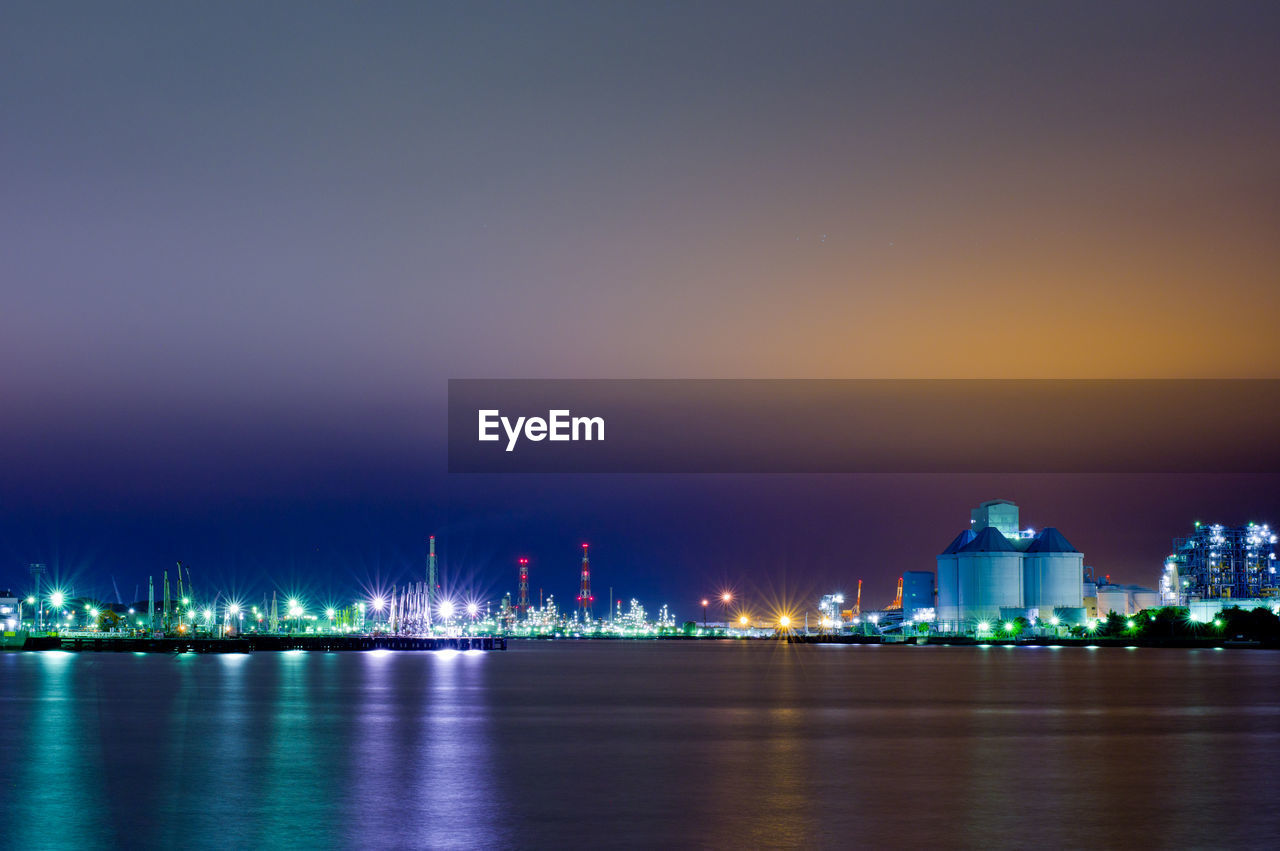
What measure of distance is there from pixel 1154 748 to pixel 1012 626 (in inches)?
6072

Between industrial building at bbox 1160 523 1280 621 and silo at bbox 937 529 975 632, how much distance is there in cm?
3118

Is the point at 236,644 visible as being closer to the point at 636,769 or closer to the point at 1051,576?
the point at 1051,576

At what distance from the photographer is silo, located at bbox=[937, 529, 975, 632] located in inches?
7572

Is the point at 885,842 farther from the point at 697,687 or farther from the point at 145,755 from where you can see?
the point at 697,687

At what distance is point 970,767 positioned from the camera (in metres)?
30.8

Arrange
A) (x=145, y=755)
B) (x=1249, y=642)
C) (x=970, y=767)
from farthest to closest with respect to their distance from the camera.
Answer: (x=1249, y=642)
(x=145, y=755)
(x=970, y=767)

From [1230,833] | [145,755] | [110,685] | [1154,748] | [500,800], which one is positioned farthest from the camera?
[110,685]

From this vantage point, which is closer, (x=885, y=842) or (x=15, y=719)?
(x=885, y=842)

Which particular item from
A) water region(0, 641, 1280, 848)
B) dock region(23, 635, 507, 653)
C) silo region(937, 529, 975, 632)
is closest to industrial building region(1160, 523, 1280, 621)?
silo region(937, 529, 975, 632)

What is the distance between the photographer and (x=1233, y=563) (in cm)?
18000

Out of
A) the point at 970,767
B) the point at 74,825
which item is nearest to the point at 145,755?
the point at 74,825

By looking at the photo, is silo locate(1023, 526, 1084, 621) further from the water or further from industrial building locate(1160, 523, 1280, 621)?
the water

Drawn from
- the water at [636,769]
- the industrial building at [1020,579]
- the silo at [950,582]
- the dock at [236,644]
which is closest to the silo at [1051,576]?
the industrial building at [1020,579]

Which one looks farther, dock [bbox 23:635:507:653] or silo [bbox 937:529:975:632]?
silo [bbox 937:529:975:632]
